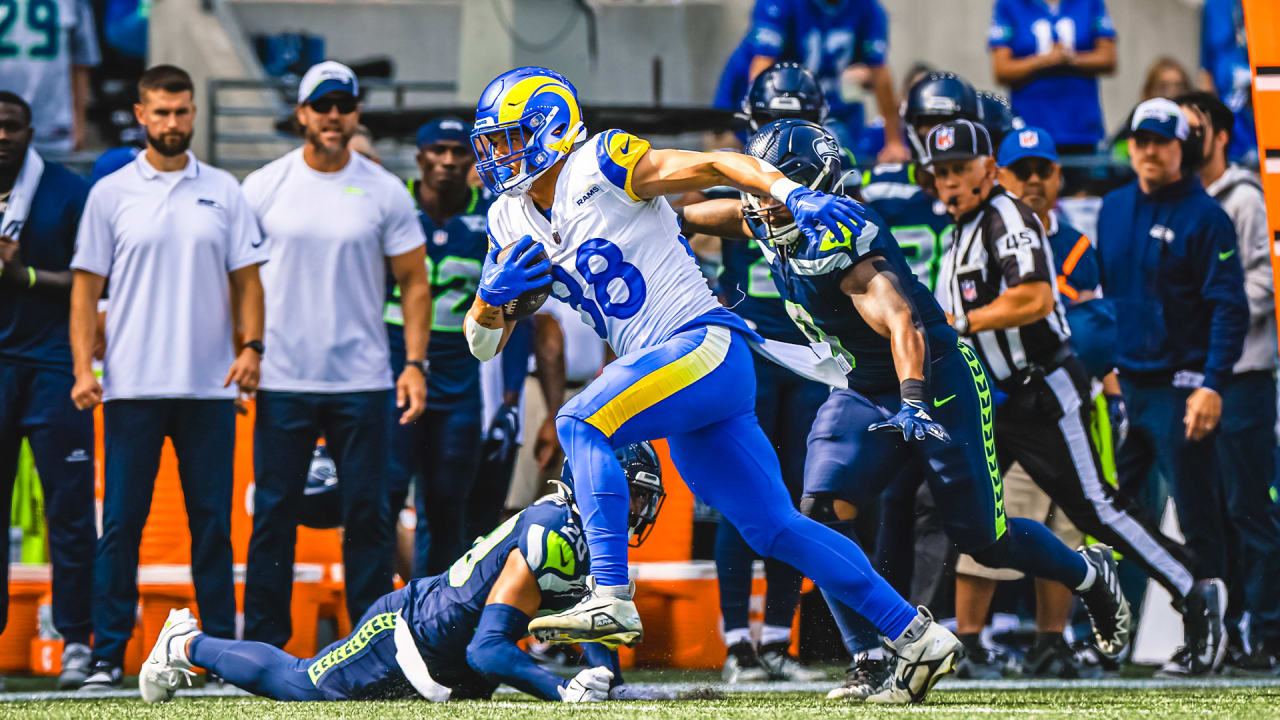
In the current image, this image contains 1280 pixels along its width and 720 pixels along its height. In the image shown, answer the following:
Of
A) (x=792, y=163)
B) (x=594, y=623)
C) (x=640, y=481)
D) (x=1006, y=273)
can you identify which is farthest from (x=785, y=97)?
(x=594, y=623)

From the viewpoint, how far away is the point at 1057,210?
8.83m

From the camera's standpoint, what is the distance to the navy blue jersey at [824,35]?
9.82 meters

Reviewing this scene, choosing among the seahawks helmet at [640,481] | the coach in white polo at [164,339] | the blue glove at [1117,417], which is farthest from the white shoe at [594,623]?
the blue glove at [1117,417]

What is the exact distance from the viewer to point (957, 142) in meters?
7.14

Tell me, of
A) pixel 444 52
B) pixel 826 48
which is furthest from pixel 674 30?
pixel 826 48

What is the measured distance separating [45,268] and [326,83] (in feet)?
4.68

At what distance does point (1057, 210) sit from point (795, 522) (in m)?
3.85

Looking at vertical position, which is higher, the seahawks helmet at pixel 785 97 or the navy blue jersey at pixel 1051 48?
the navy blue jersey at pixel 1051 48

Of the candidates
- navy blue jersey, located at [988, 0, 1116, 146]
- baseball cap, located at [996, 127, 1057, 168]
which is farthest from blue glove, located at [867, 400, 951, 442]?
navy blue jersey, located at [988, 0, 1116, 146]

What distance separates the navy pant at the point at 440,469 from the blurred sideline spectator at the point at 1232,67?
5.23m

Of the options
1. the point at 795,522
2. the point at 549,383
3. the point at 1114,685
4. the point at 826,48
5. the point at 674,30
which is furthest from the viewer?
the point at 674,30

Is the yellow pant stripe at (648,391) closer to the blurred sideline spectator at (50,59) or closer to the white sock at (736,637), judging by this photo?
the white sock at (736,637)

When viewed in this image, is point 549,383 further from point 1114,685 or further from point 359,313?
point 1114,685

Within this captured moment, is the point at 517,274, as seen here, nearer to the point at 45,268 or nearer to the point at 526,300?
the point at 526,300
